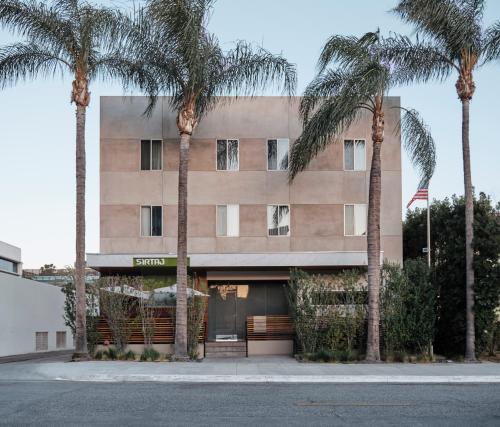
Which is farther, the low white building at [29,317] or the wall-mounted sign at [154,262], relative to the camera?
the low white building at [29,317]

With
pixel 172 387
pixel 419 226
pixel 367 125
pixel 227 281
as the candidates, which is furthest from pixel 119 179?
pixel 419 226

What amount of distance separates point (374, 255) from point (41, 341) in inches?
877

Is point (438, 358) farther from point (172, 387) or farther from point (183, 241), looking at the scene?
point (172, 387)

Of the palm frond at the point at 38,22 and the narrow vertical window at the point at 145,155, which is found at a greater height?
the palm frond at the point at 38,22

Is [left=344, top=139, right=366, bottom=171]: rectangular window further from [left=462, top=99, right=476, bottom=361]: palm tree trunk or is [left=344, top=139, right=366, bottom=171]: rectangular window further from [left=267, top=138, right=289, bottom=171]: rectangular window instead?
[left=462, top=99, right=476, bottom=361]: palm tree trunk

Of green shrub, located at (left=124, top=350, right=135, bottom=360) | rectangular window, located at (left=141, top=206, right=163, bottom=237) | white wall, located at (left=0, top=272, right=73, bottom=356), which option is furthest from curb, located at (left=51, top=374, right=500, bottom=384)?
white wall, located at (left=0, top=272, right=73, bottom=356)

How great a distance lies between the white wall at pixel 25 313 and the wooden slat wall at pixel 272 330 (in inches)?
457

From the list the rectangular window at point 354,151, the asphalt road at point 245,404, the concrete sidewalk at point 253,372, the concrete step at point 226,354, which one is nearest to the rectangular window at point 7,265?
the concrete step at point 226,354

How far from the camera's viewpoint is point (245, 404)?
48.9ft

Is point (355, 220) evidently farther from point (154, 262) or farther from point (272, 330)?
point (154, 262)

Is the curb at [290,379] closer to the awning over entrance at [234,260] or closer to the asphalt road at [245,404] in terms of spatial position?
the asphalt road at [245,404]

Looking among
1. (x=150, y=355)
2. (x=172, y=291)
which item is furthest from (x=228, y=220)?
(x=150, y=355)

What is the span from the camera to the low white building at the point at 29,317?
3622cm

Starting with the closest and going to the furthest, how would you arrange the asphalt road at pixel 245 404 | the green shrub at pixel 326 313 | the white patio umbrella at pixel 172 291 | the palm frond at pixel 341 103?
the asphalt road at pixel 245 404, the palm frond at pixel 341 103, the green shrub at pixel 326 313, the white patio umbrella at pixel 172 291
